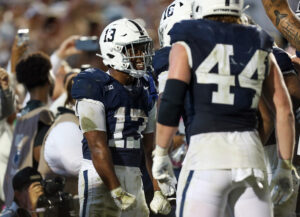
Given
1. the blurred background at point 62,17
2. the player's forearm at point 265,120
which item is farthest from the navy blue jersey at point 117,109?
the blurred background at point 62,17

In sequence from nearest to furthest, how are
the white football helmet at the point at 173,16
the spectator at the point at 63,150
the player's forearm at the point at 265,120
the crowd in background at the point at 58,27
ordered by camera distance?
the player's forearm at the point at 265,120, the white football helmet at the point at 173,16, the spectator at the point at 63,150, the crowd in background at the point at 58,27

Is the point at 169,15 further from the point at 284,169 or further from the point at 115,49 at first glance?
the point at 284,169

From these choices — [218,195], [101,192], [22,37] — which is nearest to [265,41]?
[218,195]

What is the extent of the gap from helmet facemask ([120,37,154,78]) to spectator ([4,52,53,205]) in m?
1.97

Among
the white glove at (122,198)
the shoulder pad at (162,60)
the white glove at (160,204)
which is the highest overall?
the shoulder pad at (162,60)

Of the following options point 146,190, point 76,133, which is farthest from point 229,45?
point 76,133

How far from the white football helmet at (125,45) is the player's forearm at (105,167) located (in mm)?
566

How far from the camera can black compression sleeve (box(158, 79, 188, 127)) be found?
3461 mm

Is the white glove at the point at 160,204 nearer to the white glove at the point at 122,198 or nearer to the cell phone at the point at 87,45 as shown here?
the white glove at the point at 122,198

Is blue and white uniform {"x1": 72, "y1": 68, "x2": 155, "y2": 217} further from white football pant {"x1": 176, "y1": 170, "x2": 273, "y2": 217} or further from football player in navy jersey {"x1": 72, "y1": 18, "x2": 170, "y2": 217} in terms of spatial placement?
white football pant {"x1": 176, "y1": 170, "x2": 273, "y2": 217}

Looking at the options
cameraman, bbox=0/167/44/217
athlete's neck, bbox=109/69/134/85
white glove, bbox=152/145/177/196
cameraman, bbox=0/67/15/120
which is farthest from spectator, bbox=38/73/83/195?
white glove, bbox=152/145/177/196

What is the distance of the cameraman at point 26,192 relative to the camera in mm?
5435

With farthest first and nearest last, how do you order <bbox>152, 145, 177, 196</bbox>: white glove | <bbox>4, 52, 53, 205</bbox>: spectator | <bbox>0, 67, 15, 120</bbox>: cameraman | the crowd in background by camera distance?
the crowd in background, <bbox>0, 67, 15, 120</bbox>: cameraman, <bbox>4, 52, 53, 205</bbox>: spectator, <bbox>152, 145, 177, 196</bbox>: white glove

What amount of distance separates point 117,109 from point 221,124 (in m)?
1.03
